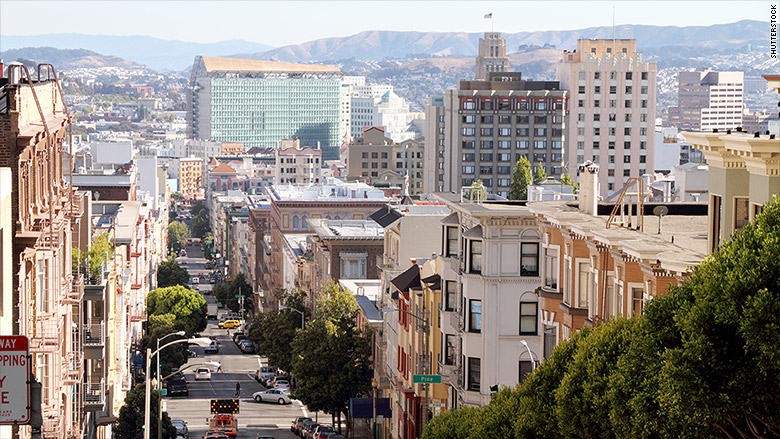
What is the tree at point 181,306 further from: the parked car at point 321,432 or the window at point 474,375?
the window at point 474,375

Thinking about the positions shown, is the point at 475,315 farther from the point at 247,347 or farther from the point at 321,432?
the point at 247,347

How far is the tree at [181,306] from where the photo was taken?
146 meters

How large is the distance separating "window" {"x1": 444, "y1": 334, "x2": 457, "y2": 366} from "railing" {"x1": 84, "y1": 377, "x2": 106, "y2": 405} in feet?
55.5

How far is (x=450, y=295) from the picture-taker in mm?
67250

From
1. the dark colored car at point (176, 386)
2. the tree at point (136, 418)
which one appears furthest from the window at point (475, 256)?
the dark colored car at point (176, 386)

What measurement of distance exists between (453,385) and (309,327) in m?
33.0

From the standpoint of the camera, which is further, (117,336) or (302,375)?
(302,375)

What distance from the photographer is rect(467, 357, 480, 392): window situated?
205 feet

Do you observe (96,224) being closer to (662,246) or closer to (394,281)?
(394,281)

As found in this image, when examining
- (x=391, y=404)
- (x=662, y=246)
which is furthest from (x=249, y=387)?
(x=662, y=246)

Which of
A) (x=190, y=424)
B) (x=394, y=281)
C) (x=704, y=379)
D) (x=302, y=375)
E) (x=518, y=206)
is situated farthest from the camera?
(x=190, y=424)

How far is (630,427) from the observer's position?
27.5m

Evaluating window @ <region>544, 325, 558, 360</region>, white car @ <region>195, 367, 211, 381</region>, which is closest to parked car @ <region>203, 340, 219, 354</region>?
white car @ <region>195, 367, 211, 381</region>

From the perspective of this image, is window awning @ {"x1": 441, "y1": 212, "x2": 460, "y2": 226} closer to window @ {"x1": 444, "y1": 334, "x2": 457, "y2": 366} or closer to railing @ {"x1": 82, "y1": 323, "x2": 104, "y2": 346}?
window @ {"x1": 444, "y1": 334, "x2": 457, "y2": 366}
